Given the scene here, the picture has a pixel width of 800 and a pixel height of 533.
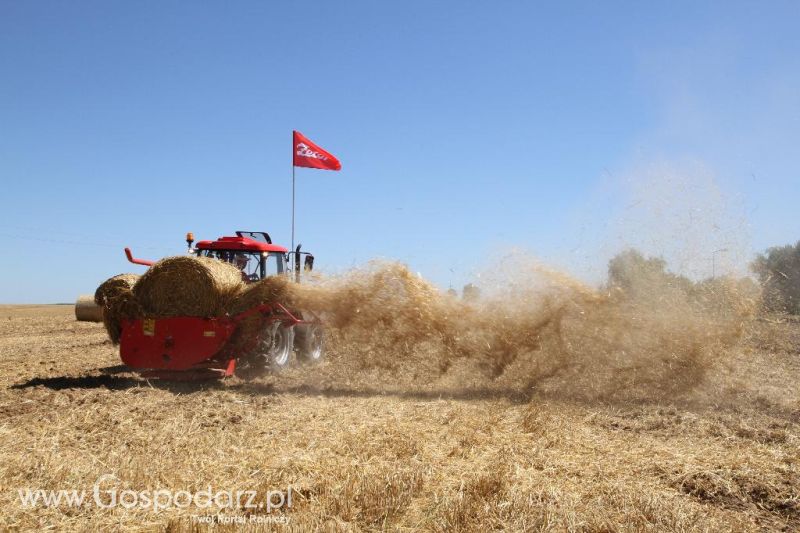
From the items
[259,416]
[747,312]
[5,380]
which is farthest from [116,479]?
[747,312]

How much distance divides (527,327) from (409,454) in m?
4.43

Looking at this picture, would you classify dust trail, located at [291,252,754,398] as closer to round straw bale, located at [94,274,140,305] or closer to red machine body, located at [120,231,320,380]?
red machine body, located at [120,231,320,380]

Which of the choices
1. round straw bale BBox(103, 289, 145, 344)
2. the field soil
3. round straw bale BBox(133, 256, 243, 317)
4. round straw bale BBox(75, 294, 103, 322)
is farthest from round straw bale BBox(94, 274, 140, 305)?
round straw bale BBox(75, 294, 103, 322)

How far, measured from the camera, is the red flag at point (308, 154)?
14.1m

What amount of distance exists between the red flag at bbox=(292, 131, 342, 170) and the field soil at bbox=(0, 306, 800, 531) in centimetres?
676

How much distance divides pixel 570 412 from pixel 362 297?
354cm

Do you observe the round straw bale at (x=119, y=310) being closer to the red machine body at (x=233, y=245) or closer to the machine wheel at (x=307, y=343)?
the red machine body at (x=233, y=245)

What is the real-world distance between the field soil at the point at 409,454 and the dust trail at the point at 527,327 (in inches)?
10.3

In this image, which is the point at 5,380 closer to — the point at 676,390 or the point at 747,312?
the point at 676,390

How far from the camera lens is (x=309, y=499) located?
3.87 meters

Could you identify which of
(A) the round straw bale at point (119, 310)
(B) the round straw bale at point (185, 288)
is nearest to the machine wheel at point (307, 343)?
(B) the round straw bale at point (185, 288)

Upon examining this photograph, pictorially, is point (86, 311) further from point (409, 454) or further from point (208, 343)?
point (409, 454)

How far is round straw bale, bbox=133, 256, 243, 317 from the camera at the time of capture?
28.6 feet

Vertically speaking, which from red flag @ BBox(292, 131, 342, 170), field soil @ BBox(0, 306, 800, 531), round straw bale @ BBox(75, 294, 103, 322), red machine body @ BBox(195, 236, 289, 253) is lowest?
field soil @ BBox(0, 306, 800, 531)
